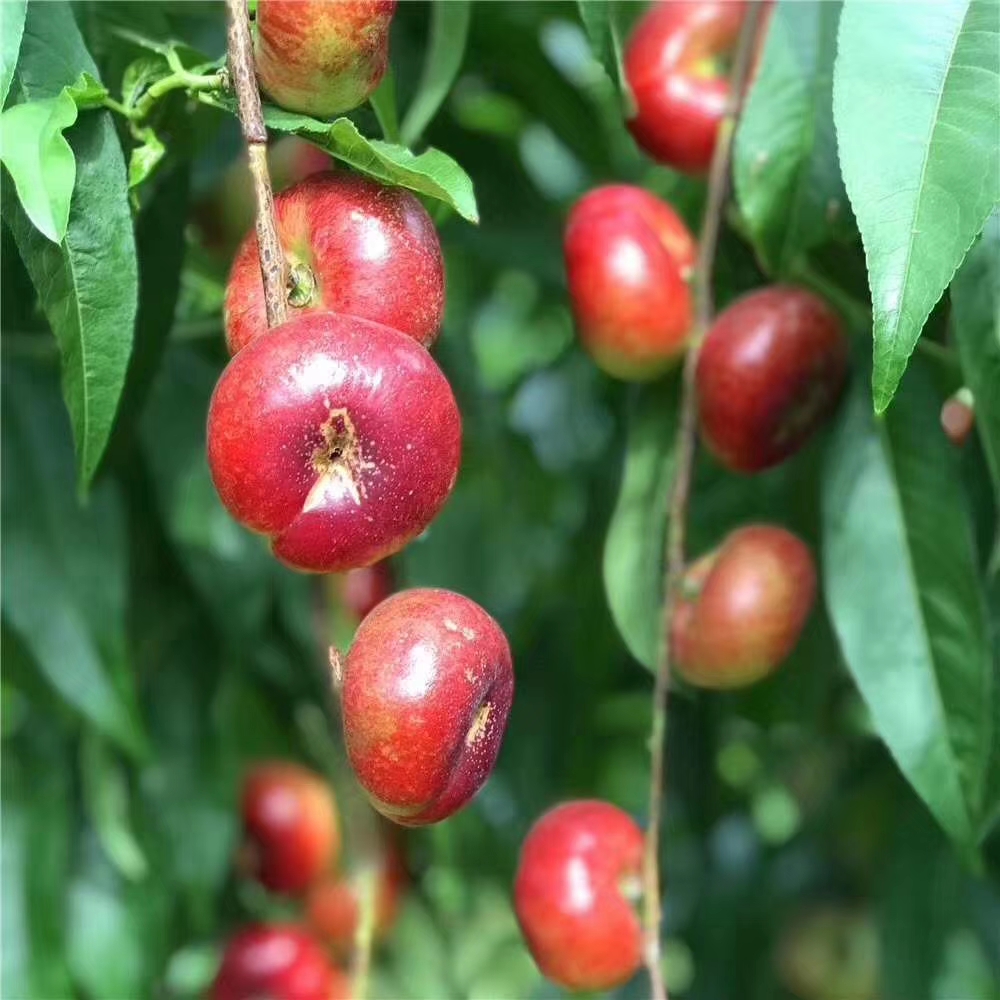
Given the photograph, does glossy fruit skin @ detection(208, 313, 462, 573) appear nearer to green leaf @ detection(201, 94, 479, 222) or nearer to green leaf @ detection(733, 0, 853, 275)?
green leaf @ detection(201, 94, 479, 222)

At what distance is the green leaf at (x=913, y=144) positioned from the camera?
0.42 metres

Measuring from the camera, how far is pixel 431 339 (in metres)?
0.44

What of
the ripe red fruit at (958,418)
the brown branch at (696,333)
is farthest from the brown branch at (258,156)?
the ripe red fruit at (958,418)

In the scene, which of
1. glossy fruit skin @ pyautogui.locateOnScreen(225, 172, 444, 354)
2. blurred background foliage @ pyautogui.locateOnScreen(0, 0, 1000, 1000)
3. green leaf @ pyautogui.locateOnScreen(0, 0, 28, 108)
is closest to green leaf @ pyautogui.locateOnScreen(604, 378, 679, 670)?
blurred background foliage @ pyautogui.locateOnScreen(0, 0, 1000, 1000)

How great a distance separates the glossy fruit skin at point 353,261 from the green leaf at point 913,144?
0.44 feet

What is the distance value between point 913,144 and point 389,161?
0.54 ft

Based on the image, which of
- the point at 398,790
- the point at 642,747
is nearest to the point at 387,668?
the point at 398,790

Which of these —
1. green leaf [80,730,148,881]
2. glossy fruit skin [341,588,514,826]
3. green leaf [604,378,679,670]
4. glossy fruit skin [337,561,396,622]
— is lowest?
green leaf [80,730,148,881]

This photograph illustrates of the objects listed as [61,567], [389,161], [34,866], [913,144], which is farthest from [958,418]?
[34,866]

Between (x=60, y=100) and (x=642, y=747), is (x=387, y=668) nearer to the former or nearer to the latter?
(x=60, y=100)

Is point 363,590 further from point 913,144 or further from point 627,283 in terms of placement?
point 913,144

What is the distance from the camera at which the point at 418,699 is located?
391 millimetres

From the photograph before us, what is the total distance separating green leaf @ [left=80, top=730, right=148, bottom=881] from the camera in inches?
33.0

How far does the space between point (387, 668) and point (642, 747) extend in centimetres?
68
